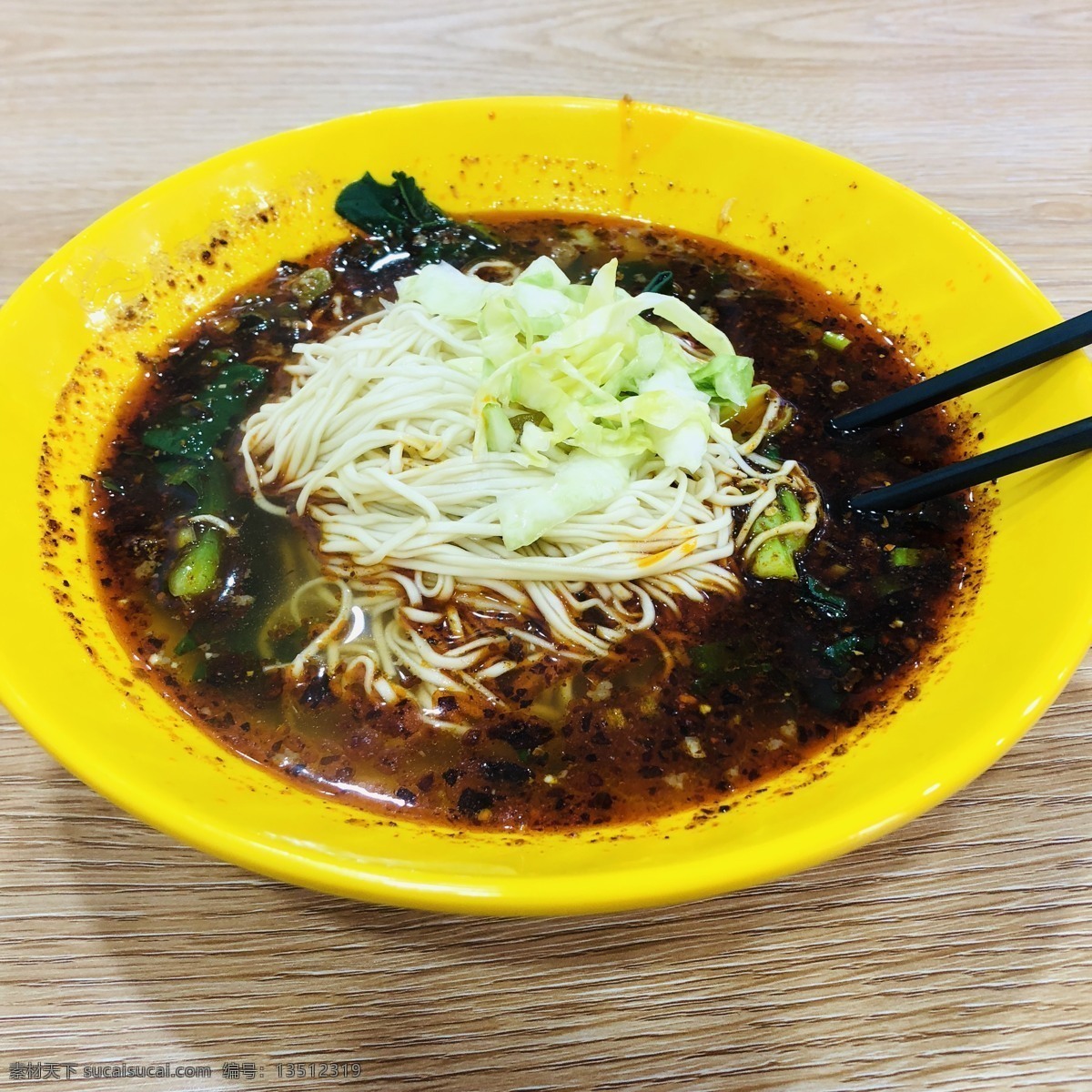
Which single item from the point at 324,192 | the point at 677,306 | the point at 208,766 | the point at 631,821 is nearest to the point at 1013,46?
the point at 677,306

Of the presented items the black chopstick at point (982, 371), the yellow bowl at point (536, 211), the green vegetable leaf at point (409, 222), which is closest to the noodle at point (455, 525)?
the black chopstick at point (982, 371)

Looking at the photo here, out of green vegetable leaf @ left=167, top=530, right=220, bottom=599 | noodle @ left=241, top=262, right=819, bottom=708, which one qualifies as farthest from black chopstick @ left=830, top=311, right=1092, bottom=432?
green vegetable leaf @ left=167, top=530, right=220, bottom=599

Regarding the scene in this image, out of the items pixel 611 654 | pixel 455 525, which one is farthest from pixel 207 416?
pixel 611 654

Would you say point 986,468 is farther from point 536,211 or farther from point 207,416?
point 207,416

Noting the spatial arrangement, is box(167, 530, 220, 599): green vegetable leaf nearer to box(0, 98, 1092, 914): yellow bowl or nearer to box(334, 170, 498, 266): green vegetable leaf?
box(0, 98, 1092, 914): yellow bowl

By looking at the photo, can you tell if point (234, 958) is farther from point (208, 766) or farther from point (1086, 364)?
point (1086, 364)
